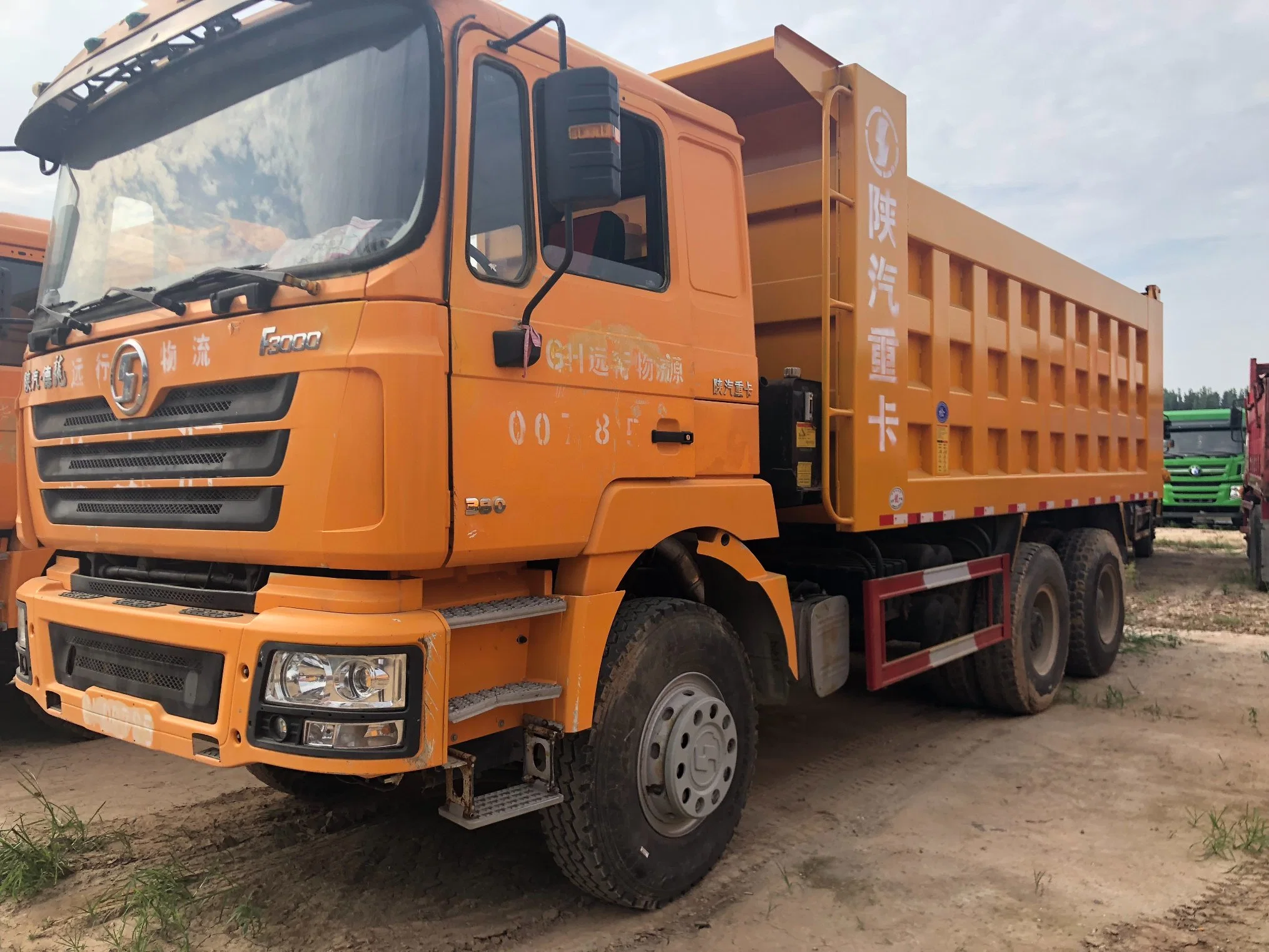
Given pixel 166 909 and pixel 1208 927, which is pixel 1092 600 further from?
pixel 166 909

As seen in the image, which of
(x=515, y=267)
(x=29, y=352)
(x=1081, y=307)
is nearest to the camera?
(x=515, y=267)

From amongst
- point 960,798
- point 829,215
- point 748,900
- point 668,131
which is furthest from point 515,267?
point 960,798

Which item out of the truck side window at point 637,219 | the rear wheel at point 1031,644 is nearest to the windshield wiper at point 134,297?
the truck side window at point 637,219

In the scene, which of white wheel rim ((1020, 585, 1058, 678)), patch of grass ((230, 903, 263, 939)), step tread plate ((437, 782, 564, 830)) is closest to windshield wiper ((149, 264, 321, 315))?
step tread plate ((437, 782, 564, 830))

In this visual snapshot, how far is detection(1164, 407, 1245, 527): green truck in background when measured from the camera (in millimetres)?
18703

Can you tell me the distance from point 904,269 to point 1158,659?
487 cm

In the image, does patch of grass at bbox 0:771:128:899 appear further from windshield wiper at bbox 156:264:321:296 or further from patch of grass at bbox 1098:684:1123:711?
patch of grass at bbox 1098:684:1123:711

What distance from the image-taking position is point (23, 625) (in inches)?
138

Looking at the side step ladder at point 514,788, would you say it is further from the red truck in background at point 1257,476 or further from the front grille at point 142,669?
the red truck in background at point 1257,476

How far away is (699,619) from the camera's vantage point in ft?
11.4

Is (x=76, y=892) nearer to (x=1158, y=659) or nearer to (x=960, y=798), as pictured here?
(x=960, y=798)

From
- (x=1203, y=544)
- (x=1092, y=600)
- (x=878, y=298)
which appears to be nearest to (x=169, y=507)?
(x=878, y=298)

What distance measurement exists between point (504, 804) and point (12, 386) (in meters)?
3.99

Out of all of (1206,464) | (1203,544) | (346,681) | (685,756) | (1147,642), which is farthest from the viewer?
(1206,464)
